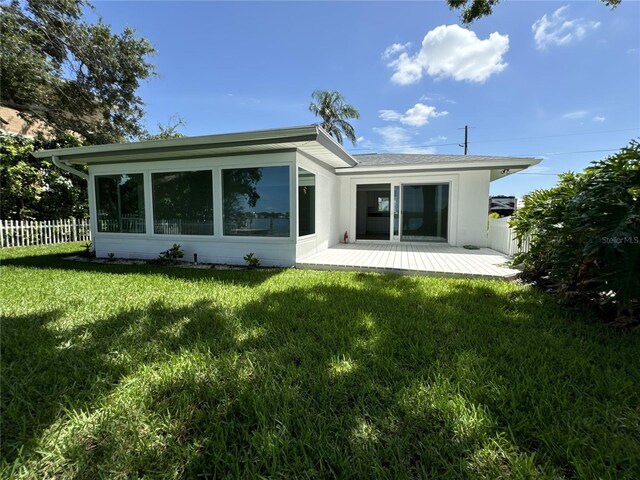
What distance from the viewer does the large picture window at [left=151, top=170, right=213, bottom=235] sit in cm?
657

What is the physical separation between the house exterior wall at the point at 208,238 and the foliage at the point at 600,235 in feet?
14.2

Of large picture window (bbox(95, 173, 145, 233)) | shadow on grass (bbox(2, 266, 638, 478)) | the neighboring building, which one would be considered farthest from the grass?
the neighboring building

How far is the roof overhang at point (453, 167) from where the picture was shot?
7484 mm

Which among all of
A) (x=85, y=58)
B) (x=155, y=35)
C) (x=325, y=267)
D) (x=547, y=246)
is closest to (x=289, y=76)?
(x=155, y=35)

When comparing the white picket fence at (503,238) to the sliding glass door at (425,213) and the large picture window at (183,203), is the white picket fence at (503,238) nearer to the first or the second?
the sliding glass door at (425,213)

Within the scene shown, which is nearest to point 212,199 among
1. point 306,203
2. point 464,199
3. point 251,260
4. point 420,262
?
point 251,260

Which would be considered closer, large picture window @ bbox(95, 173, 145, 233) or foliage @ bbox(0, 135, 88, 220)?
large picture window @ bbox(95, 173, 145, 233)

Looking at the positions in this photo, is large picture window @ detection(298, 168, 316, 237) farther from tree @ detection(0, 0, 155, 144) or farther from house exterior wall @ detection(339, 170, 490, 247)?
tree @ detection(0, 0, 155, 144)

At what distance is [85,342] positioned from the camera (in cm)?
260

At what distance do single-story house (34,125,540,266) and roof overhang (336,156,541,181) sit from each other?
30mm

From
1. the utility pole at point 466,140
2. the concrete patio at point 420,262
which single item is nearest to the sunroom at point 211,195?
the concrete patio at point 420,262

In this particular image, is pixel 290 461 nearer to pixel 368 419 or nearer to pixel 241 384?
pixel 368 419

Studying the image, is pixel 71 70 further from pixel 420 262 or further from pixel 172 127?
pixel 420 262

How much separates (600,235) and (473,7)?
5603 mm
